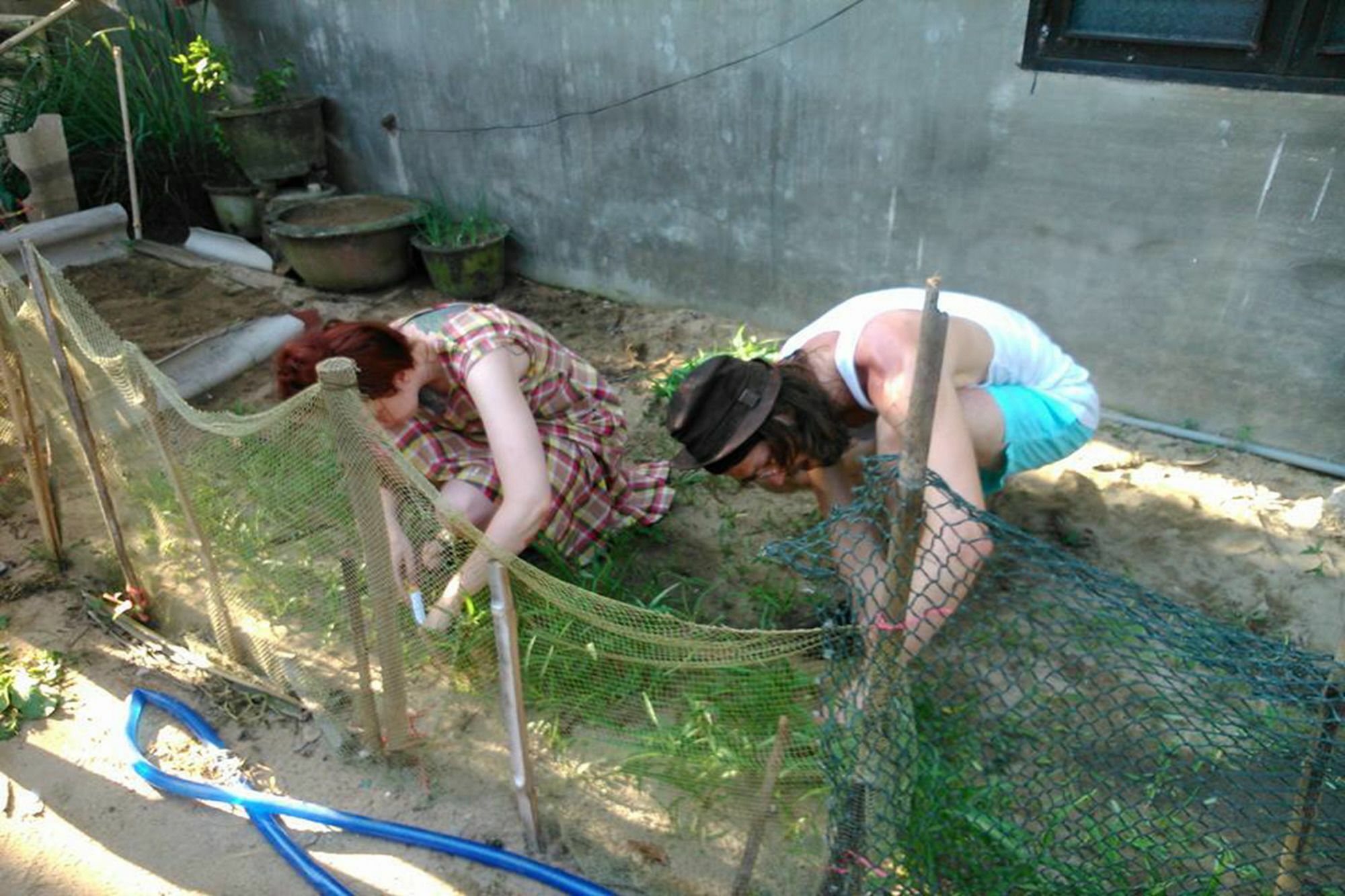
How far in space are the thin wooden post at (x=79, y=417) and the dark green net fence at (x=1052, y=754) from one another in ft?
6.86

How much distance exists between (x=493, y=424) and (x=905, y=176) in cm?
229

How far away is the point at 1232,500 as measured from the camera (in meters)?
3.45

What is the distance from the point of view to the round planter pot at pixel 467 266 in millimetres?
5410

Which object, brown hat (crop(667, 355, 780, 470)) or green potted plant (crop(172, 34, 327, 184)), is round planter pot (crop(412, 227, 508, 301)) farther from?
brown hat (crop(667, 355, 780, 470))

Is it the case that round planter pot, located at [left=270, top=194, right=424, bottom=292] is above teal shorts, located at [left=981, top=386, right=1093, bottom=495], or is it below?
below

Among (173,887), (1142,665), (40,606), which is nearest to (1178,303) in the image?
(1142,665)

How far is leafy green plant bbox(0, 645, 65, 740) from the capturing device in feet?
9.00

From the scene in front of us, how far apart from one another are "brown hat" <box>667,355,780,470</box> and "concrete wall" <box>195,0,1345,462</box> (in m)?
2.08

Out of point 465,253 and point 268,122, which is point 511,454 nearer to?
point 465,253

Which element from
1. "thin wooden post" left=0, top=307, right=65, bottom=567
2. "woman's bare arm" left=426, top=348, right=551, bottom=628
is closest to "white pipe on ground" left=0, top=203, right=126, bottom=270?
"thin wooden post" left=0, top=307, right=65, bottom=567

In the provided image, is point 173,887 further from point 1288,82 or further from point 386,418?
point 1288,82

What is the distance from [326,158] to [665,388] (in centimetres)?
350

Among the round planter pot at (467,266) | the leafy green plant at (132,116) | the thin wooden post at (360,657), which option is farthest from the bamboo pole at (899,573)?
the leafy green plant at (132,116)

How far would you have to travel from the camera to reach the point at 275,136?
19.9 feet
